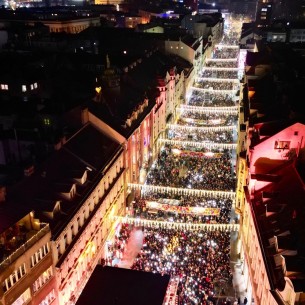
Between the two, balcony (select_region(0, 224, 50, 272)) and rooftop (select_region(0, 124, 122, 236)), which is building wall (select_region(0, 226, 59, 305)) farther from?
rooftop (select_region(0, 124, 122, 236))

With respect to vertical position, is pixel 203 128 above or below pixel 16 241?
below

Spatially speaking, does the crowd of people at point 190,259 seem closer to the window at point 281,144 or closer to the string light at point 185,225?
the string light at point 185,225

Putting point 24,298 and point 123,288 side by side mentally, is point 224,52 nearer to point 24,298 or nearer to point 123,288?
point 123,288

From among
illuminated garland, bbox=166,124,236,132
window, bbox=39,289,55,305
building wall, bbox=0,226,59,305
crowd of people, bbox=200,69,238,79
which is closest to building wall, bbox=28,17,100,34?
crowd of people, bbox=200,69,238,79

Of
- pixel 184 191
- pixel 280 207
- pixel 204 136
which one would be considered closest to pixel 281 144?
pixel 280 207

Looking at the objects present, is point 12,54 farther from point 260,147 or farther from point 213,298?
point 213,298
